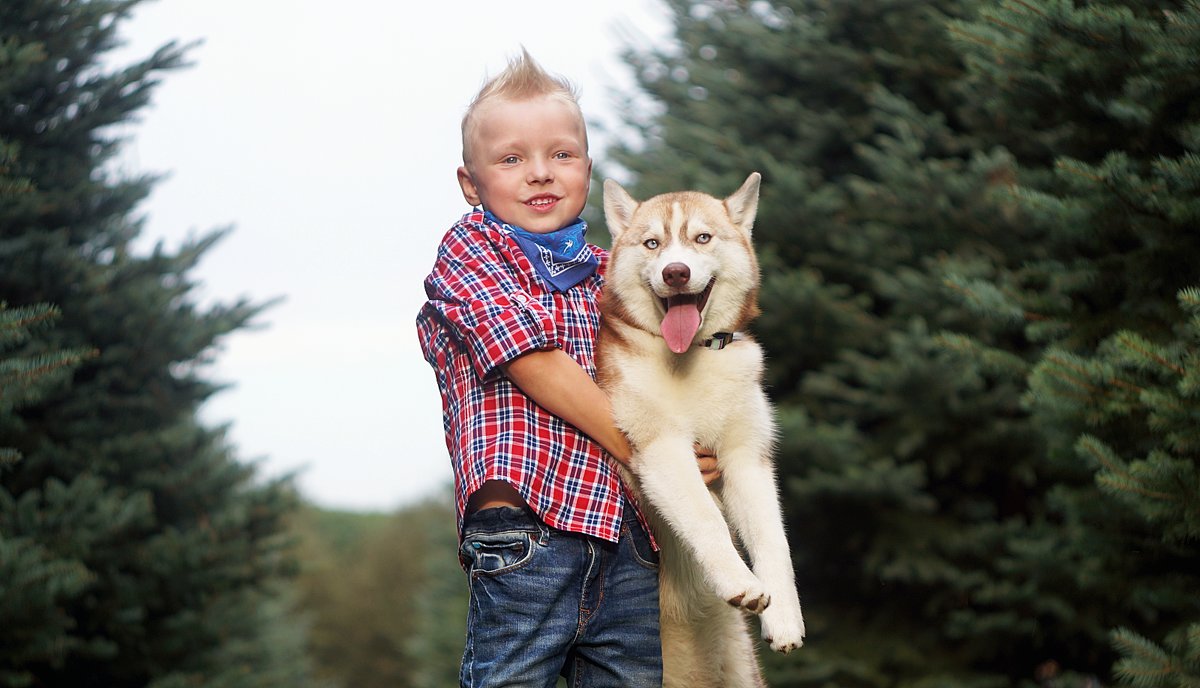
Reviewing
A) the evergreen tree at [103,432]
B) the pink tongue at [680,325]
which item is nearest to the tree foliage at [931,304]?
the pink tongue at [680,325]

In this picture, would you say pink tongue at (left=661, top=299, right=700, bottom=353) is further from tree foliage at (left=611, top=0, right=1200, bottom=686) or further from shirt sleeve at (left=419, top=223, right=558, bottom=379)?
tree foliage at (left=611, top=0, right=1200, bottom=686)

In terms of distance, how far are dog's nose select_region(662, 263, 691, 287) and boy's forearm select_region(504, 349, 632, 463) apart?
1.01 feet

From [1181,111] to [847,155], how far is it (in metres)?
3.53

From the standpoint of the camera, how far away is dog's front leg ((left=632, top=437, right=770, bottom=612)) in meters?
2.51

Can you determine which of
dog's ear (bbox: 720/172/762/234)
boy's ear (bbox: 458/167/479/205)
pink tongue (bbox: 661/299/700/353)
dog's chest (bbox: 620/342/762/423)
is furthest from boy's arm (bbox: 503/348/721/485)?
dog's ear (bbox: 720/172/762/234)

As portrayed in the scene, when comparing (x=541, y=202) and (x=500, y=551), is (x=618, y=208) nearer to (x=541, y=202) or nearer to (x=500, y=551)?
(x=541, y=202)

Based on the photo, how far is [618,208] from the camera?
10.3 ft

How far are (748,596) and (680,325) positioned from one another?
0.67 m

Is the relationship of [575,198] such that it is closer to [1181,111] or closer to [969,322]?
[1181,111]

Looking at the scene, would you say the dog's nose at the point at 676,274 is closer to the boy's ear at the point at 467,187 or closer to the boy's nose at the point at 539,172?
the boy's nose at the point at 539,172

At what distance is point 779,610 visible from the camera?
254cm

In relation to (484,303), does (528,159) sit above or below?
above

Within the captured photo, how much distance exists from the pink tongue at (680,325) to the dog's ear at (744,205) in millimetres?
453

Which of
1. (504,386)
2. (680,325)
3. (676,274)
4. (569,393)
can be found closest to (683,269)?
(676,274)
